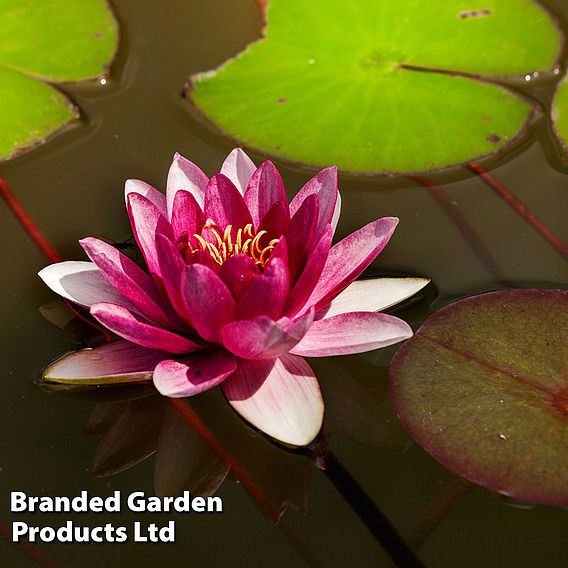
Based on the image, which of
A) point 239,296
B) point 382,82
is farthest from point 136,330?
point 382,82

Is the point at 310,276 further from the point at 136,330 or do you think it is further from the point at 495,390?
the point at 495,390

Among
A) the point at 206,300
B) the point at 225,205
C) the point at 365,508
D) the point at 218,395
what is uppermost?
the point at 225,205

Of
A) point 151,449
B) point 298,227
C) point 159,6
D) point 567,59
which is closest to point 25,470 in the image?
point 151,449

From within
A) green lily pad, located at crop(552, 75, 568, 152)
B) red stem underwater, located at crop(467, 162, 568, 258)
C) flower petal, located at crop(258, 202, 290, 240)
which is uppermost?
flower petal, located at crop(258, 202, 290, 240)

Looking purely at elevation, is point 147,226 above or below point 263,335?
above

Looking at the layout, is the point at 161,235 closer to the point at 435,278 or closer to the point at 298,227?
the point at 298,227

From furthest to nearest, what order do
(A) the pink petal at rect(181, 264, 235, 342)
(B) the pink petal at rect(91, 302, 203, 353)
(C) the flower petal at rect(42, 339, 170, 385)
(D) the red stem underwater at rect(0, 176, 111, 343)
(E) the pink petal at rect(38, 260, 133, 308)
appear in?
1. (D) the red stem underwater at rect(0, 176, 111, 343)
2. (E) the pink petal at rect(38, 260, 133, 308)
3. (C) the flower petal at rect(42, 339, 170, 385)
4. (B) the pink petal at rect(91, 302, 203, 353)
5. (A) the pink petal at rect(181, 264, 235, 342)

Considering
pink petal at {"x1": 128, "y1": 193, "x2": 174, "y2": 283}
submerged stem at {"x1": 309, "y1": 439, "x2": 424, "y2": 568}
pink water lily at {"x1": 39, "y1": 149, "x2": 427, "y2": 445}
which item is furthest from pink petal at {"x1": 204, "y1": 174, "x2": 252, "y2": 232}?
submerged stem at {"x1": 309, "y1": 439, "x2": 424, "y2": 568}

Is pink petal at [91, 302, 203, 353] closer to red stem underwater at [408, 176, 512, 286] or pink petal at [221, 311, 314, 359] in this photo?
pink petal at [221, 311, 314, 359]
